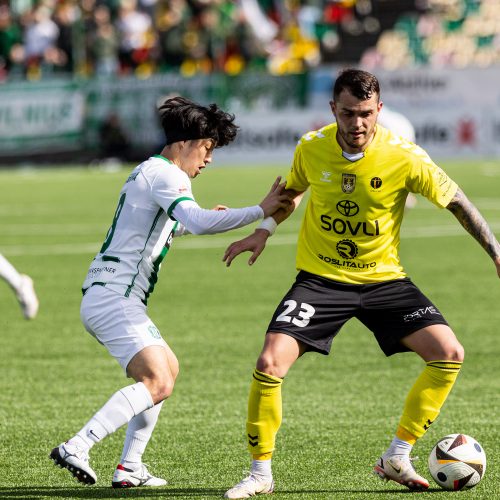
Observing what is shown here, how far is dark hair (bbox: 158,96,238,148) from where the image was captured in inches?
252

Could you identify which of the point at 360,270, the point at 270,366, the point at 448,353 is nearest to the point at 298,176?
the point at 360,270

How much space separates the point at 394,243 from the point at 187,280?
8.42 meters

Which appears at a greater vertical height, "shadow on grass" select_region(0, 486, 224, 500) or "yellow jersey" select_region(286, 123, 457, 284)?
"yellow jersey" select_region(286, 123, 457, 284)

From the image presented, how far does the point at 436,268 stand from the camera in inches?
611

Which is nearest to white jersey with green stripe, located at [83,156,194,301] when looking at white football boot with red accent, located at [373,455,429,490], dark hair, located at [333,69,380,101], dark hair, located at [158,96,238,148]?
dark hair, located at [158,96,238,148]

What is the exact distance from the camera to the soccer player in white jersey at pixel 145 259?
6148 mm

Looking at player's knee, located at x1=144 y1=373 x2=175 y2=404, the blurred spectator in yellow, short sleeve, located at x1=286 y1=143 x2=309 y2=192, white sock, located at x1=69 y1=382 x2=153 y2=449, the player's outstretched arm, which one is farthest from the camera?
the blurred spectator in yellow

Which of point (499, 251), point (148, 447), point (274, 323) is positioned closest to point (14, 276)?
point (148, 447)

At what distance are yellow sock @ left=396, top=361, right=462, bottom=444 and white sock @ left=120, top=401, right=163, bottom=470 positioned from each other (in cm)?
129

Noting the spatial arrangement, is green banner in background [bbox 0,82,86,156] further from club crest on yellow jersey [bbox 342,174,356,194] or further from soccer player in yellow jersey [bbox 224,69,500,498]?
club crest on yellow jersey [bbox 342,174,356,194]

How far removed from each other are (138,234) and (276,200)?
75 cm

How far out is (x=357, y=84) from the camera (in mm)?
6230

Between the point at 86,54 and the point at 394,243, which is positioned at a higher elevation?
the point at 394,243

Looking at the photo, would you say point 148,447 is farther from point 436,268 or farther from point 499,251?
point 436,268
